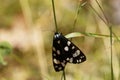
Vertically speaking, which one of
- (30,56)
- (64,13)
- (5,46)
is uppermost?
(5,46)

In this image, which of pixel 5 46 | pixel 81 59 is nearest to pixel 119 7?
pixel 5 46

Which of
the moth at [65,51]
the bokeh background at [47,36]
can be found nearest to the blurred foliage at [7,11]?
Answer: the bokeh background at [47,36]

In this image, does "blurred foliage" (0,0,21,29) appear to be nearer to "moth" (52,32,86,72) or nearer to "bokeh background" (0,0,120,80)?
"bokeh background" (0,0,120,80)

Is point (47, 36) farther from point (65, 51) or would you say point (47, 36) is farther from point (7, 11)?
point (65, 51)

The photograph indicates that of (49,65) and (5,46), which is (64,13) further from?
(5,46)

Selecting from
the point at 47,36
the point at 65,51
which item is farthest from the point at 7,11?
the point at 65,51
